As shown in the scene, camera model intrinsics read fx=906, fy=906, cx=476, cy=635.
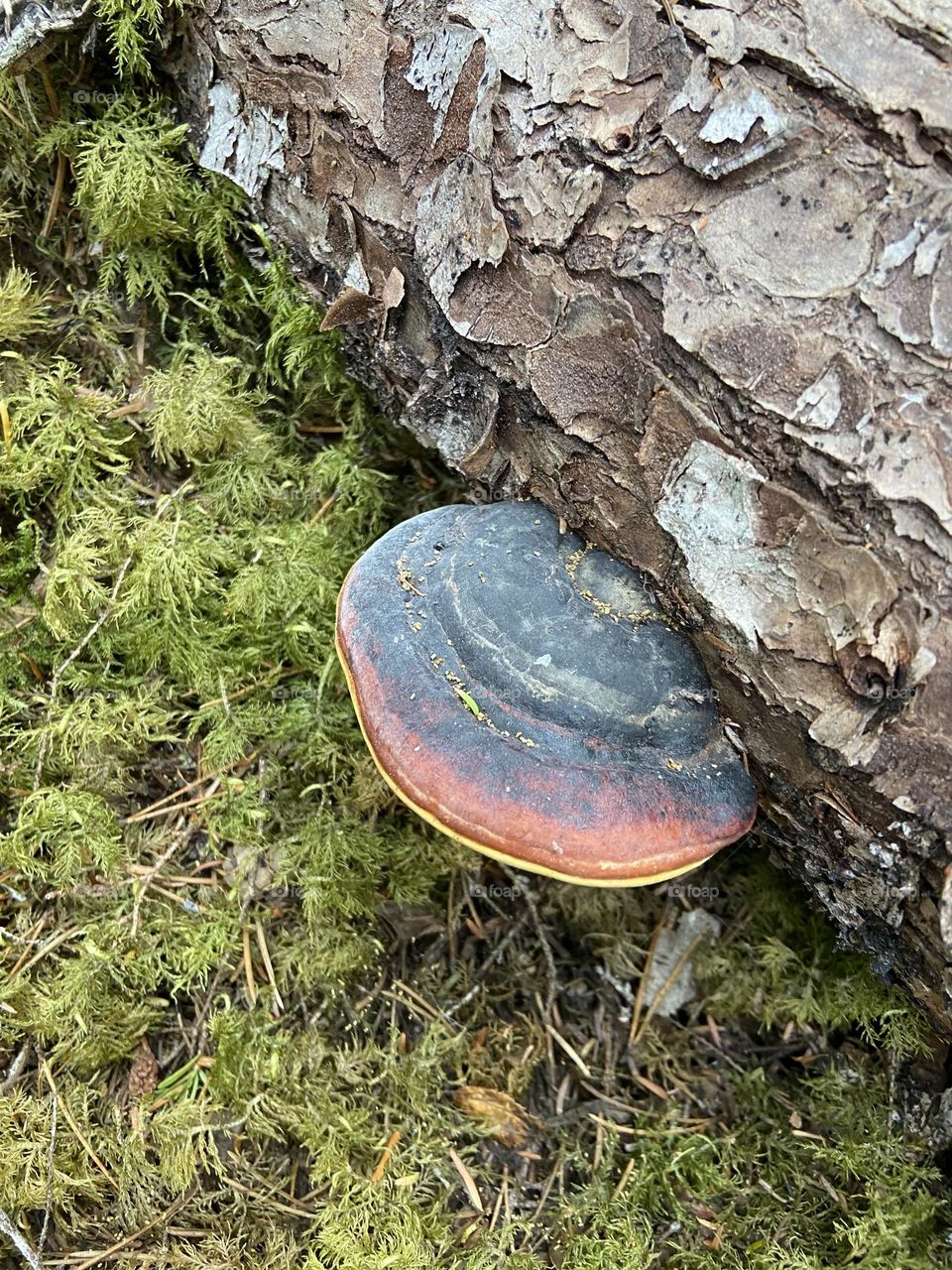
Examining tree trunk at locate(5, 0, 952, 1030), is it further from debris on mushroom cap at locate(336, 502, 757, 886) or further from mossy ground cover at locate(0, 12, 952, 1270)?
mossy ground cover at locate(0, 12, 952, 1270)

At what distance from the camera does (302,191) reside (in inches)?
113

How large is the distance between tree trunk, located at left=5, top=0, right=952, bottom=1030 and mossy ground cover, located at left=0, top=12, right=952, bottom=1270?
0.65m

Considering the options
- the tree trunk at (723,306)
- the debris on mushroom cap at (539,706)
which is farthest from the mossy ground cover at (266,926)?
the debris on mushroom cap at (539,706)

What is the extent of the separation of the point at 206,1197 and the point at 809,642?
7.86ft

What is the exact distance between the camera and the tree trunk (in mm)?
2020

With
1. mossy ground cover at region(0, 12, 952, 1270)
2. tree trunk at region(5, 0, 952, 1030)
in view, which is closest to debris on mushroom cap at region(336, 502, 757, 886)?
tree trunk at region(5, 0, 952, 1030)

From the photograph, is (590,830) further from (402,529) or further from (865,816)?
(402,529)

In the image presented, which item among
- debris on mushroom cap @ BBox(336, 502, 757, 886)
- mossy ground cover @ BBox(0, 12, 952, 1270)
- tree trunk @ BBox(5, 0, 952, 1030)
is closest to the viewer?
tree trunk @ BBox(5, 0, 952, 1030)

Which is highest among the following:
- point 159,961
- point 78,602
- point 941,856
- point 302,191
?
point 302,191

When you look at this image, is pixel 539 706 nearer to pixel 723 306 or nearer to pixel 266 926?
pixel 723 306

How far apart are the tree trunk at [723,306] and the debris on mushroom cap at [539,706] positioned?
5.2 inches

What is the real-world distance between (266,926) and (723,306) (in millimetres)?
2396

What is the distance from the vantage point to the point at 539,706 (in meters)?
2.43

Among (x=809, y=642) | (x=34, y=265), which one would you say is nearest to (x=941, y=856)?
(x=809, y=642)
